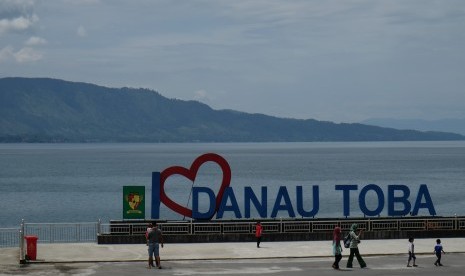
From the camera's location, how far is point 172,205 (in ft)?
136

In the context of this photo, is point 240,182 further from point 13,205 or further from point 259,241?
point 259,241

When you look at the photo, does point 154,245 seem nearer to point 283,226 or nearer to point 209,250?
point 209,250

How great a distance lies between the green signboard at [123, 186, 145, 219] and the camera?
132 ft

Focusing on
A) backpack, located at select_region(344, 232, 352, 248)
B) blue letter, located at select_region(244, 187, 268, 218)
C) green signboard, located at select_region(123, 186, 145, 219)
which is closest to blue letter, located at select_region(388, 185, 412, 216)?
blue letter, located at select_region(244, 187, 268, 218)

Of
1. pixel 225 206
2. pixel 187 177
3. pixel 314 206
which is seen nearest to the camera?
pixel 187 177

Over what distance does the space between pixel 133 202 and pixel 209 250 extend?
627 cm

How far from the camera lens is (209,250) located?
3572 centimetres

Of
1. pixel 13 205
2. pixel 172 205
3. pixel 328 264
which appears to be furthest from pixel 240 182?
pixel 328 264

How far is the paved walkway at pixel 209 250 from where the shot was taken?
33406 mm

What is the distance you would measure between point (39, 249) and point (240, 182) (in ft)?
369

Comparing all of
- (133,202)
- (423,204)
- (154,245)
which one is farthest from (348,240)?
(133,202)

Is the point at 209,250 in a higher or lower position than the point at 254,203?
lower

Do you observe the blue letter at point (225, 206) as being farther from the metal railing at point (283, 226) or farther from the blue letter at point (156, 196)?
the blue letter at point (156, 196)

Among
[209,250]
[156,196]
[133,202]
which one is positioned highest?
[156,196]
